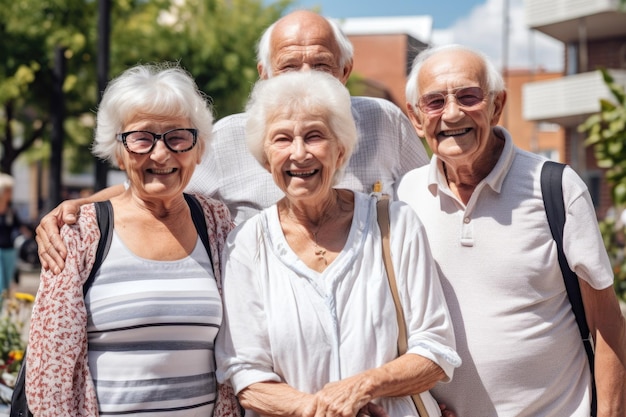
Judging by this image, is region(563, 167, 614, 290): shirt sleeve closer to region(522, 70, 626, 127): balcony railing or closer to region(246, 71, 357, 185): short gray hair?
region(246, 71, 357, 185): short gray hair

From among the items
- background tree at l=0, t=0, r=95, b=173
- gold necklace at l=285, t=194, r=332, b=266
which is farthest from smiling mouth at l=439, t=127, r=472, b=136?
background tree at l=0, t=0, r=95, b=173

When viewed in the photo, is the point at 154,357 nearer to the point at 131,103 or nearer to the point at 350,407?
the point at 350,407

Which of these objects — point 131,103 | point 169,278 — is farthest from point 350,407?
point 131,103

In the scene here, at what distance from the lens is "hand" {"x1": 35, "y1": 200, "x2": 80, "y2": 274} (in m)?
2.83

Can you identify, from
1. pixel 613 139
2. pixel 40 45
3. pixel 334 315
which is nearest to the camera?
pixel 334 315

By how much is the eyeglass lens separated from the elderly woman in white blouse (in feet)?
0.89

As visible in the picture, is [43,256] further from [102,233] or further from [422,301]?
[422,301]

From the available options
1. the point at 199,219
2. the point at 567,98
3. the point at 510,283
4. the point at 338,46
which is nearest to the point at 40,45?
the point at 338,46

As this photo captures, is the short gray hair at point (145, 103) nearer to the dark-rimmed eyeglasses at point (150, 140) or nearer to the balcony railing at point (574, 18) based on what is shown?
the dark-rimmed eyeglasses at point (150, 140)

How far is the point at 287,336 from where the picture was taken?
2803 mm

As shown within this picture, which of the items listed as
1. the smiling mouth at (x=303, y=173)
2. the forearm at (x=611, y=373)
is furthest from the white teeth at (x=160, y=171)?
the forearm at (x=611, y=373)

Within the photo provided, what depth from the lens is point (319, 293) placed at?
284cm

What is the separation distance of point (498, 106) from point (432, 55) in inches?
13.3

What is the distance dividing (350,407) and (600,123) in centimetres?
685
